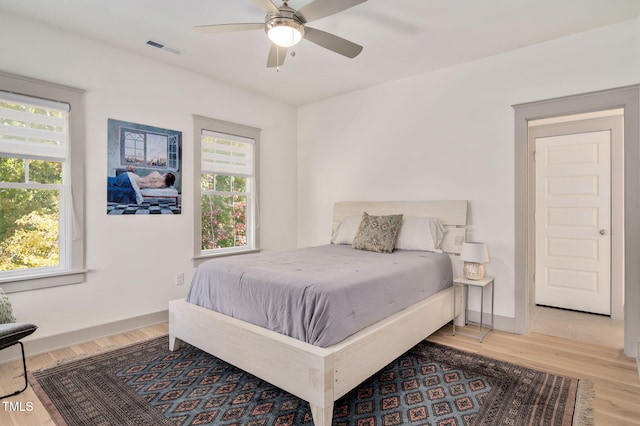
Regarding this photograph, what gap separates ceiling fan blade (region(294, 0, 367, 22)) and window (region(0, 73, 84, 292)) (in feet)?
7.13

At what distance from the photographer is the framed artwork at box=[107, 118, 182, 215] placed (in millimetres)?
3225

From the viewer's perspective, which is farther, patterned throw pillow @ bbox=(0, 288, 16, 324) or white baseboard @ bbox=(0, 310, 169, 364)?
white baseboard @ bbox=(0, 310, 169, 364)

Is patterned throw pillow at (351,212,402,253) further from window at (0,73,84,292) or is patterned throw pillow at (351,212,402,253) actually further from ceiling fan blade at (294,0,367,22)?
window at (0,73,84,292)

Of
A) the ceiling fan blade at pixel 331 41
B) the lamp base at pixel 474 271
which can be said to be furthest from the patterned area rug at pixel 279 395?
→ the ceiling fan blade at pixel 331 41

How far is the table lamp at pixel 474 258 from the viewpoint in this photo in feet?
10.0

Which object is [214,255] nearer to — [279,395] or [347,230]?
[347,230]

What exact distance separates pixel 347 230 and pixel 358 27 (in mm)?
2101

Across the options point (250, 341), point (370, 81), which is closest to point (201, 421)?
point (250, 341)

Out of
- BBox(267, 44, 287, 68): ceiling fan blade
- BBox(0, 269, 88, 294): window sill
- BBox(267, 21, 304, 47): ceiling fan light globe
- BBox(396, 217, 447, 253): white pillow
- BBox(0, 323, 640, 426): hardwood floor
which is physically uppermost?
BBox(267, 44, 287, 68): ceiling fan blade

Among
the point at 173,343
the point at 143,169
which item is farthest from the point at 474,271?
the point at 143,169

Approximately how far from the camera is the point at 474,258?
3.05 metres

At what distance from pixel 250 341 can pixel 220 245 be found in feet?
7.46

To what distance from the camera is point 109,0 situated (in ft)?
8.17

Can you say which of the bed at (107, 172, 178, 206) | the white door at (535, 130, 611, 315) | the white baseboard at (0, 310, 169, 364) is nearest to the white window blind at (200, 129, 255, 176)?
the bed at (107, 172, 178, 206)
